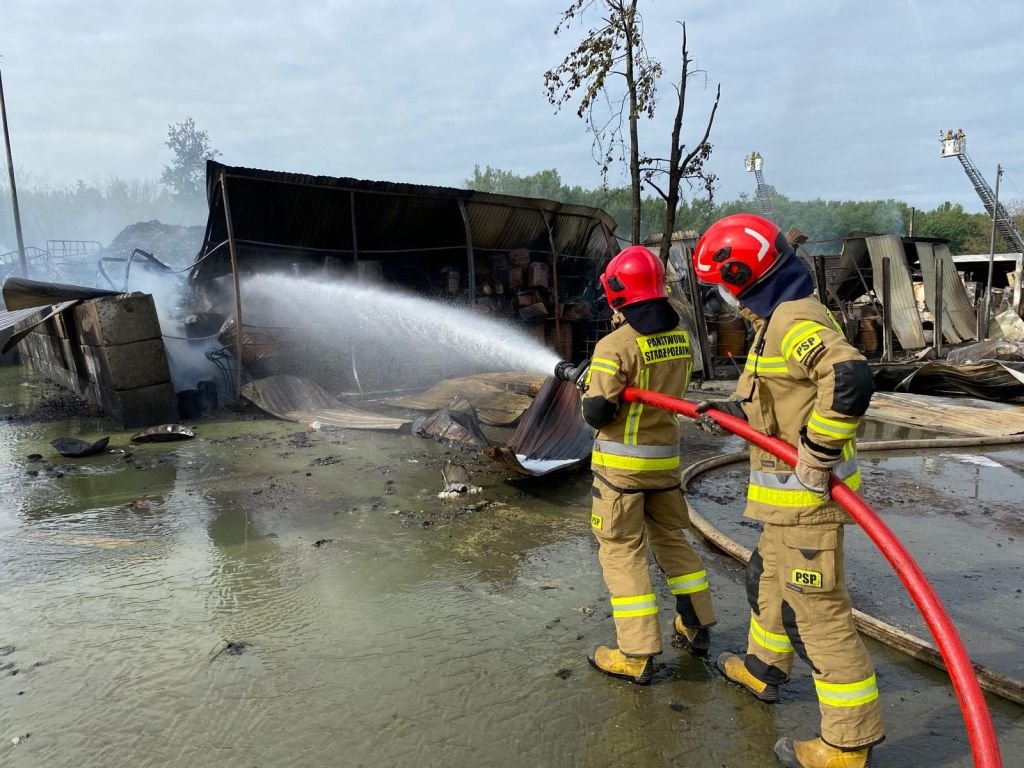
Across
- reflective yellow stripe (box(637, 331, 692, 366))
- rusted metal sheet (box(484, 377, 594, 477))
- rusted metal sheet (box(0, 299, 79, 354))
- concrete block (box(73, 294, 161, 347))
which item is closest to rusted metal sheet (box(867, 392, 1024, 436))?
rusted metal sheet (box(484, 377, 594, 477))

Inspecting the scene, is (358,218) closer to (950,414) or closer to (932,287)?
(950,414)

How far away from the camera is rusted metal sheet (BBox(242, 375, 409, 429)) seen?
7559 millimetres

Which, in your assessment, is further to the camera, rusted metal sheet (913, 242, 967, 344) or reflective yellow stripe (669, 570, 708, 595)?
rusted metal sheet (913, 242, 967, 344)

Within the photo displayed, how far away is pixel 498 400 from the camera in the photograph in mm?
8008

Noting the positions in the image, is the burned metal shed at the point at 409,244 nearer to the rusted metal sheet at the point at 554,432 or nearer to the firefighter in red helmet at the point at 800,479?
the rusted metal sheet at the point at 554,432

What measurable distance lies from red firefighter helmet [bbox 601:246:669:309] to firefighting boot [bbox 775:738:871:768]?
1.77 m

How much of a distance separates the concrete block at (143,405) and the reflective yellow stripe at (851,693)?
754cm

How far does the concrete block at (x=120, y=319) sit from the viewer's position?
7.24 m

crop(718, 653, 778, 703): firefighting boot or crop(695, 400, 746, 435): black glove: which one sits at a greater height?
crop(695, 400, 746, 435): black glove

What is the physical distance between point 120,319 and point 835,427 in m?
7.64

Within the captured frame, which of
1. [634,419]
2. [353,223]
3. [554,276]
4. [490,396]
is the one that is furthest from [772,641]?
[554,276]

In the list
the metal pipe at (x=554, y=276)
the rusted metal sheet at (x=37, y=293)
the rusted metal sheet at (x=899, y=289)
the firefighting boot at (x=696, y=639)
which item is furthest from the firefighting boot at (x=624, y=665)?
the rusted metal sheet at (x=899, y=289)

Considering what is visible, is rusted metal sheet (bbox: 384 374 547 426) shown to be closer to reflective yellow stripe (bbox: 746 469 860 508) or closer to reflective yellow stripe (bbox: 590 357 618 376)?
reflective yellow stripe (bbox: 590 357 618 376)

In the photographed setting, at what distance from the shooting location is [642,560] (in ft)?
9.17
